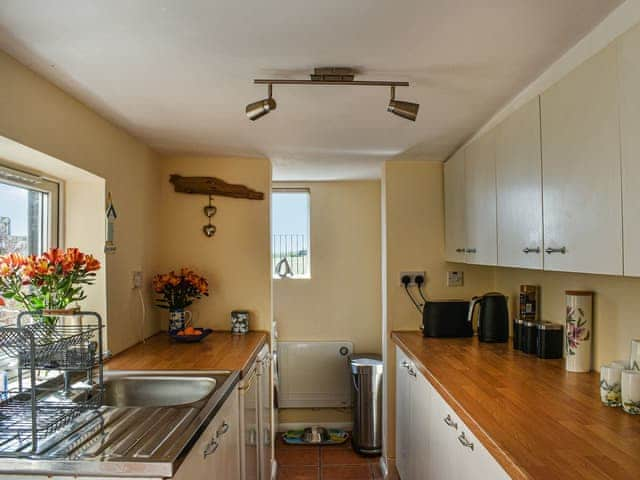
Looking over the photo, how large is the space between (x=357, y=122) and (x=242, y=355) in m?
1.38

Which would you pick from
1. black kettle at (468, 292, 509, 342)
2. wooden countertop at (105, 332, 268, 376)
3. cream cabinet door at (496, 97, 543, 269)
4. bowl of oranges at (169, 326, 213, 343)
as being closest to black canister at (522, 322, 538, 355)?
black kettle at (468, 292, 509, 342)

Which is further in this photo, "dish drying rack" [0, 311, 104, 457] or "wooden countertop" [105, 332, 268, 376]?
"wooden countertop" [105, 332, 268, 376]

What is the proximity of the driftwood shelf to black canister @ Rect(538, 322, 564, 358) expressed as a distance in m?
2.02

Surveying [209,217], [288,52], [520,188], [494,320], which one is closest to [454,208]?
[494,320]

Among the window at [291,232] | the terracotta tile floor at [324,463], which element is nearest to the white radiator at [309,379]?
the terracotta tile floor at [324,463]

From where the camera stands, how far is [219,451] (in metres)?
1.72

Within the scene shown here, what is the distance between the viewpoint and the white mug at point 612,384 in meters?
1.54

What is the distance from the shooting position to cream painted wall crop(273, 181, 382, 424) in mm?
4223

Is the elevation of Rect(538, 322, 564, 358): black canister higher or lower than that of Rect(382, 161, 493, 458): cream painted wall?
lower

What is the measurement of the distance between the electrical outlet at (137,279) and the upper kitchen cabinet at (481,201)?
6.56 feet

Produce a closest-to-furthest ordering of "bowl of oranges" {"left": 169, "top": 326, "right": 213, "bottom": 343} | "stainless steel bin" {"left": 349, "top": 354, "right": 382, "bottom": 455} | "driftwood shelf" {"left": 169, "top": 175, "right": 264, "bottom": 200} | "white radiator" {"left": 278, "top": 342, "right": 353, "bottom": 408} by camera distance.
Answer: "bowl of oranges" {"left": 169, "top": 326, "right": 213, "bottom": 343}, "driftwood shelf" {"left": 169, "top": 175, "right": 264, "bottom": 200}, "stainless steel bin" {"left": 349, "top": 354, "right": 382, "bottom": 455}, "white radiator" {"left": 278, "top": 342, "right": 353, "bottom": 408}

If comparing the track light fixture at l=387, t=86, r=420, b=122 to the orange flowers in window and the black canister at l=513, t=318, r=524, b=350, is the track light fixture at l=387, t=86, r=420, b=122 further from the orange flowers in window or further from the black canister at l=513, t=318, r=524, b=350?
the orange flowers in window

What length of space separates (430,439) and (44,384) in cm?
167

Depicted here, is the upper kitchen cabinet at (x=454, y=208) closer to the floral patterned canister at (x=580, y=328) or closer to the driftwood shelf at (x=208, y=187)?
the floral patterned canister at (x=580, y=328)
